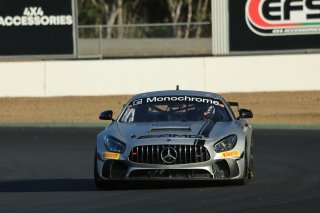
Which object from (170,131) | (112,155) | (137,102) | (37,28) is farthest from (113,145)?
(37,28)

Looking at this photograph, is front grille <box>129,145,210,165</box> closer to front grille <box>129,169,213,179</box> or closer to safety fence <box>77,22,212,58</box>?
front grille <box>129,169,213,179</box>

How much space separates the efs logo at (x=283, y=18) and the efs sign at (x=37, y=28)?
5.50m

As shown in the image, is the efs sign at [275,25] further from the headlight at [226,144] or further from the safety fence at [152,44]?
the headlight at [226,144]

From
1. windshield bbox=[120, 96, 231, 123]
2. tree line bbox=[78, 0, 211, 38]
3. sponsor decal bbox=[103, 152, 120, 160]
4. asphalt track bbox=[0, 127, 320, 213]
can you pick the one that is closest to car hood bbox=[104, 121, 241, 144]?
sponsor decal bbox=[103, 152, 120, 160]

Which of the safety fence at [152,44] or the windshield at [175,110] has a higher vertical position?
the windshield at [175,110]

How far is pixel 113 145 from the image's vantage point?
1371cm

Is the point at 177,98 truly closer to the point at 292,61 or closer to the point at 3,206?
the point at 3,206

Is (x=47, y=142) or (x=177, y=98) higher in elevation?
(x=177, y=98)

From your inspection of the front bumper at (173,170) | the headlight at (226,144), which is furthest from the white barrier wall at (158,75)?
the front bumper at (173,170)

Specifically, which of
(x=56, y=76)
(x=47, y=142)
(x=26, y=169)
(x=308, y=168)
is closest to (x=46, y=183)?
(x=26, y=169)

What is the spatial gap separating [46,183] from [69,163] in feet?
8.86

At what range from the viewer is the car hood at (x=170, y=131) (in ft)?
44.8

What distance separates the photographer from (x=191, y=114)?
14945 mm

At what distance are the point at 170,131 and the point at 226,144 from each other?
724mm
